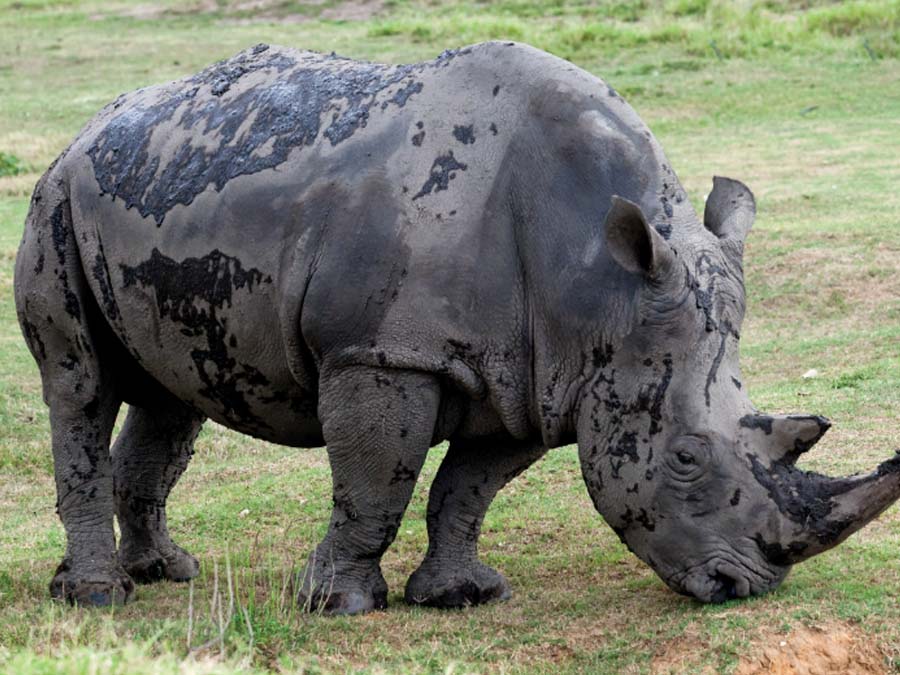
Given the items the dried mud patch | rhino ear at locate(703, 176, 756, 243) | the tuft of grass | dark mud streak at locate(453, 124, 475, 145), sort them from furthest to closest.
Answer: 1. the tuft of grass
2. rhino ear at locate(703, 176, 756, 243)
3. dark mud streak at locate(453, 124, 475, 145)
4. the dried mud patch

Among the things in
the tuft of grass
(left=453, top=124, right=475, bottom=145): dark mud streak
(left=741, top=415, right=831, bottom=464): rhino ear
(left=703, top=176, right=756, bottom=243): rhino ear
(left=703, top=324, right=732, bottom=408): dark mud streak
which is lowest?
the tuft of grass

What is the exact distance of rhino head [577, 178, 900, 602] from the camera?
18.6 ft

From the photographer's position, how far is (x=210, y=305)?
6.43 metres

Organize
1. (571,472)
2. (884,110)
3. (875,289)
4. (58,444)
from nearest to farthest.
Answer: (58,444) < (571,472) < (875,289) < (884,110)

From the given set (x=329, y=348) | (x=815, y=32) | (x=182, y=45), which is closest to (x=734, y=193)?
(x=329, y=348)

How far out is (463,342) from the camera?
597 centimetres

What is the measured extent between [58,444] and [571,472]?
281 cm

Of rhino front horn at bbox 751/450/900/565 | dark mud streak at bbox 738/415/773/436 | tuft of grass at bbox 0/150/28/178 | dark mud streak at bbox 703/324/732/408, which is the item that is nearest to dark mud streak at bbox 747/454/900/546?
rhino front horn at bbox 751/450/900/565

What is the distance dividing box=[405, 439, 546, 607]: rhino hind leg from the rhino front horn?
1.20 meters

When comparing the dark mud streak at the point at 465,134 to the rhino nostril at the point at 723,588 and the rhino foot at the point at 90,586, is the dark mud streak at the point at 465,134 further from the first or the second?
the rhino foot at the point at 90,586

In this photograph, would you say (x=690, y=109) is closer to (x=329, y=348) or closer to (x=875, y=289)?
(x=875, y=289)

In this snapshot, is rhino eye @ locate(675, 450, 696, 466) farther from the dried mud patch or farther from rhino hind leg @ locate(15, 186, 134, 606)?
rhino hind leg @ locate(15, 186, 134, 606)

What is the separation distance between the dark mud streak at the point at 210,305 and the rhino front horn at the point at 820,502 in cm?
204

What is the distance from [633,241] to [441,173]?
810 mm
